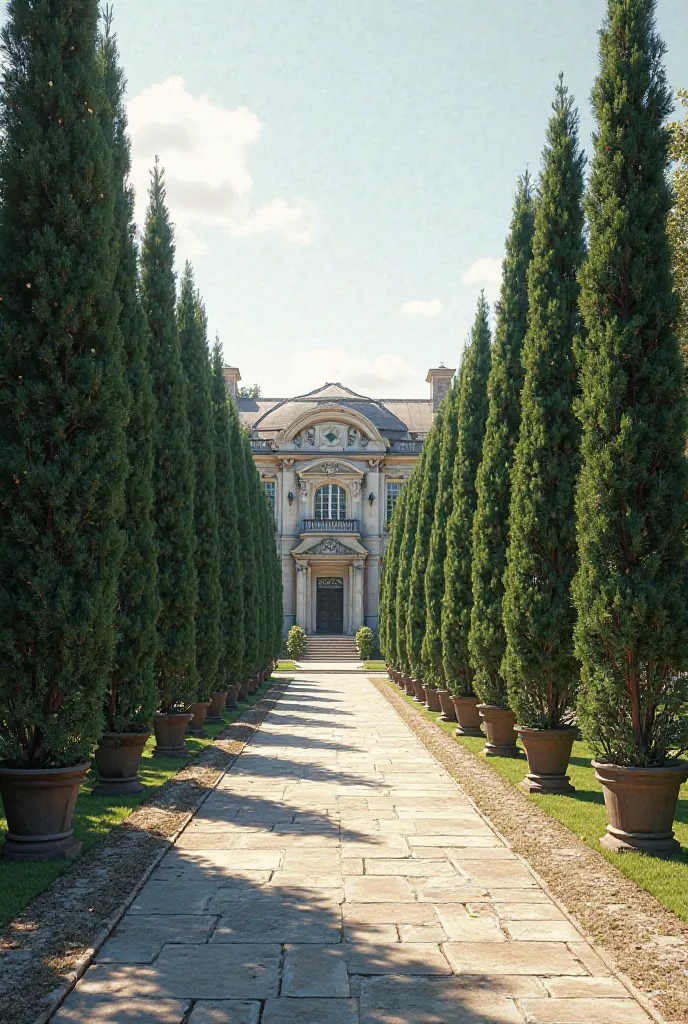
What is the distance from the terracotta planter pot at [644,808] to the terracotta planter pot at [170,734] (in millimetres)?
7017

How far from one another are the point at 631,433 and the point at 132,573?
5610 millimetres

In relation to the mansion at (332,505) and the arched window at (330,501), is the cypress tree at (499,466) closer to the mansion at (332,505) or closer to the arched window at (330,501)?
the mansion at (332,505)

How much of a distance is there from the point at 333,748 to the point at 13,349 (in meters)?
8.66

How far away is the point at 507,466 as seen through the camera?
12.9 meters

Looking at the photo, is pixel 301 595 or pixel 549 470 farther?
pixel 301 595

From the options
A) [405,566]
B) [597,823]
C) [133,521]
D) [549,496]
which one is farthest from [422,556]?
[597,823]

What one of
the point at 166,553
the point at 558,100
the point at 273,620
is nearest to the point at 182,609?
the point at 166,553

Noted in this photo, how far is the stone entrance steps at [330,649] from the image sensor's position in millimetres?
44469

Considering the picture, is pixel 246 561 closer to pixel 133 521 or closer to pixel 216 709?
pixel 216 709

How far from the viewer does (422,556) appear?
22812 millimetres

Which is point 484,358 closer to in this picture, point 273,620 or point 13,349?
point 13,349

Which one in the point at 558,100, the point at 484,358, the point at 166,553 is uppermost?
the point at 558,100

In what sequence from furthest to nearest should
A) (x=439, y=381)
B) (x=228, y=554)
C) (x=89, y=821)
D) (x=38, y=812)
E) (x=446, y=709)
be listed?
(x=439, y=381), (x=228, y=554), (x=446, y=709), (x=89, y=821), (x=38, y=812)

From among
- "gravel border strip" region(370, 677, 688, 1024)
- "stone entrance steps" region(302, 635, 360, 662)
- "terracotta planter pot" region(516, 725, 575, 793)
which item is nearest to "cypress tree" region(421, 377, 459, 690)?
"terracotta planter pot" region(516, 725, 575, 793)
